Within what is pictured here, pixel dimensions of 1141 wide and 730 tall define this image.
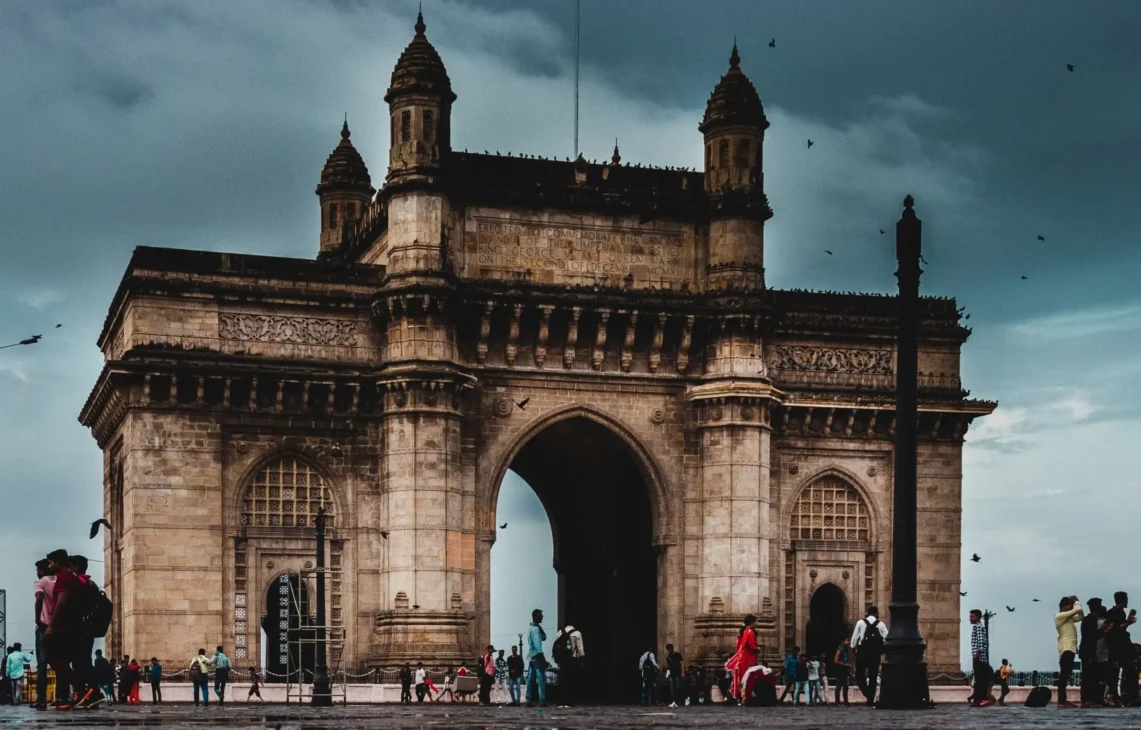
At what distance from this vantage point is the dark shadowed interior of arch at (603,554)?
53.8 m

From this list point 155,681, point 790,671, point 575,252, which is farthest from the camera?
point 575,252

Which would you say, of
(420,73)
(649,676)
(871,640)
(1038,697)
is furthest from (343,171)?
(1038,697)

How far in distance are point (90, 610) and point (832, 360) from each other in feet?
96.0

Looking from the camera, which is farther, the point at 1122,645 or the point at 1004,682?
the point at 1004,682

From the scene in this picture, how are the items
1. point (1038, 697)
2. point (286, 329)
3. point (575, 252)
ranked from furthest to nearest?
point (575, 252) → point (286, 329) → point (1038, 697)

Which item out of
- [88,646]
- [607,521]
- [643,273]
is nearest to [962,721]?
[88,646]

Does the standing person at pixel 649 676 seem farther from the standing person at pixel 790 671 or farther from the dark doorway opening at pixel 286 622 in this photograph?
the dark doorway opening at pixel 286 622

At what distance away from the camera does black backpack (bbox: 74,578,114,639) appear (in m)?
25.8

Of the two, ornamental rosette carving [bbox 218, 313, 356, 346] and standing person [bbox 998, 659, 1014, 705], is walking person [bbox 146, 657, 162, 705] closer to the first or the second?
ornamental rosette carving [bbox 218, 313, 356, 346]

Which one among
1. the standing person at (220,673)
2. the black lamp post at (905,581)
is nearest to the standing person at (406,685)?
the standing person at (220,673)

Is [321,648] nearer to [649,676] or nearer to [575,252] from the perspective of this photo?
[649,676]

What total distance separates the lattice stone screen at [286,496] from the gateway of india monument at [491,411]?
0.05m

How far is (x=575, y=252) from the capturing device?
50.4 m

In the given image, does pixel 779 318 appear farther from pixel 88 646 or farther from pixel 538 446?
pixel 88 646
